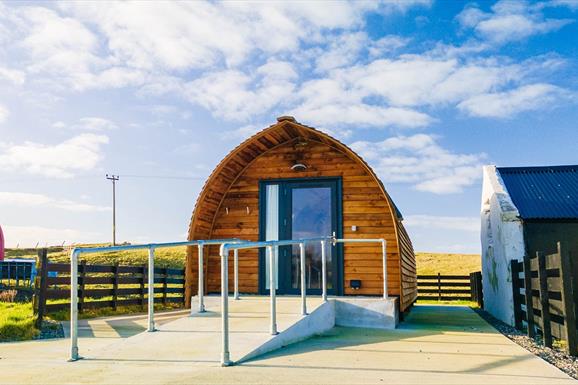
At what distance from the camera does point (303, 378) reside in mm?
4516

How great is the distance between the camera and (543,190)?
12.0 meters

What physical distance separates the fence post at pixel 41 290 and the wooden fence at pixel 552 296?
735 cm

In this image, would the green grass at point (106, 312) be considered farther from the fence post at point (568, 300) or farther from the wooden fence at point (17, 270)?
the fence post at point (568, 300)

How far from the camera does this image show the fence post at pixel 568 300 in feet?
21.3

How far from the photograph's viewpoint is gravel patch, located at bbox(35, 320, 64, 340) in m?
7.97

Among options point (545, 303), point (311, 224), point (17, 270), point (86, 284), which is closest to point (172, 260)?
point (17, 270)

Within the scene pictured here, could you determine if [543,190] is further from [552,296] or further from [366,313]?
[366,313]

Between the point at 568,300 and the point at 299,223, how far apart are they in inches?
195

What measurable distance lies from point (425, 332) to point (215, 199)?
4643 mm

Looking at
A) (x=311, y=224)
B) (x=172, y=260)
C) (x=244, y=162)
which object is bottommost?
(x=172, y=260)

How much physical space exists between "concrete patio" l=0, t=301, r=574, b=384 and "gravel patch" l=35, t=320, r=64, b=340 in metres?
0.70

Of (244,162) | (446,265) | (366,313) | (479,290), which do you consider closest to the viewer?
(366,313)

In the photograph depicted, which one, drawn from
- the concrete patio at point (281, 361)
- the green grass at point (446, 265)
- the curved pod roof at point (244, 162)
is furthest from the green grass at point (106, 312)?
the green grass at point (446, 265)

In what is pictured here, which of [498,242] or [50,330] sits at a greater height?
[498,242]
